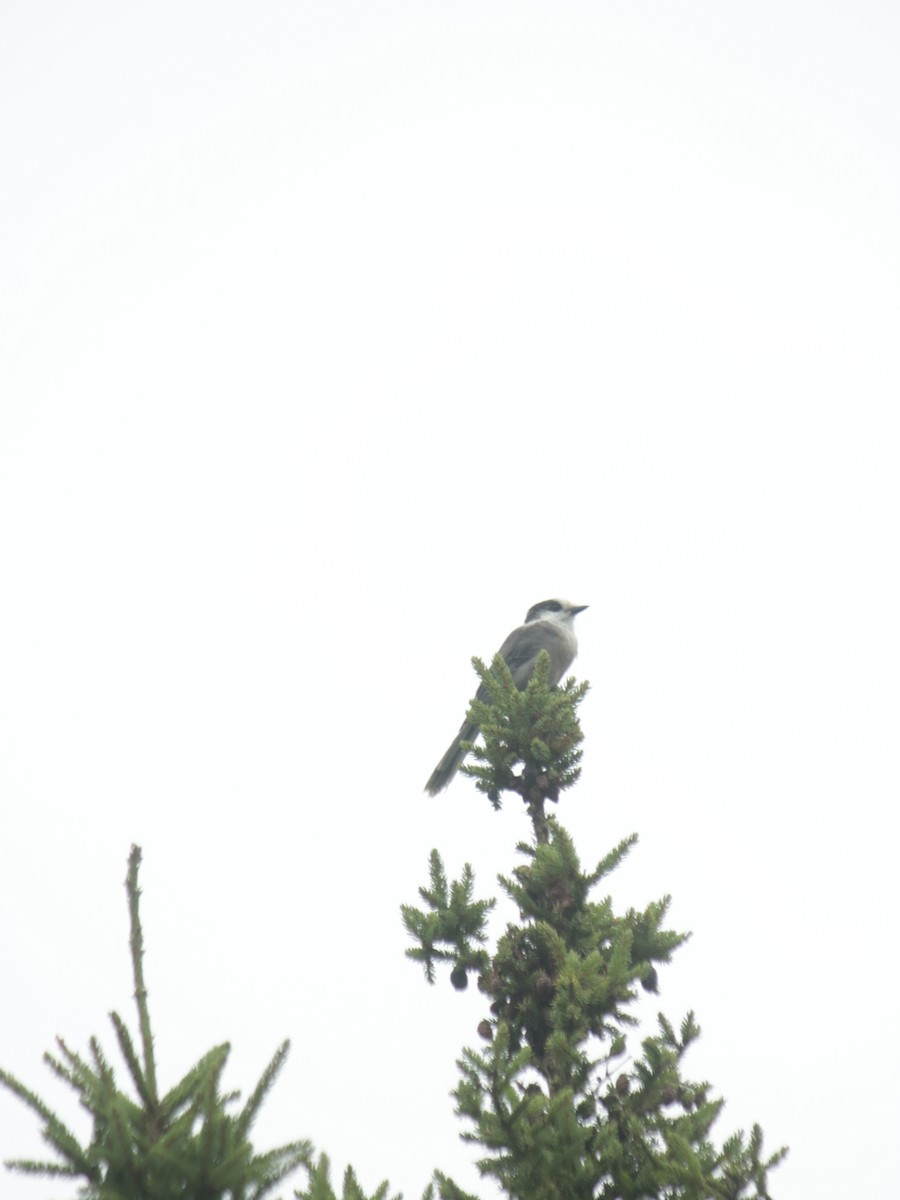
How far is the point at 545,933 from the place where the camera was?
426 cm

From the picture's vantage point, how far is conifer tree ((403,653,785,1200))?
139 inches

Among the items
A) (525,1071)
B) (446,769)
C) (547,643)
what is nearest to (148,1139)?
(525,1071)

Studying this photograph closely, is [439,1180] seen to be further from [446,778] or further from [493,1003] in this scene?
[446,778]

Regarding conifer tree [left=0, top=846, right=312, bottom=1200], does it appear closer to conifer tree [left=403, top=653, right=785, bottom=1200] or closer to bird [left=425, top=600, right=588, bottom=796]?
conifer tree [left=403, top=653, right=785, bottom=1200]

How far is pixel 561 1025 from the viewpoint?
157 inches

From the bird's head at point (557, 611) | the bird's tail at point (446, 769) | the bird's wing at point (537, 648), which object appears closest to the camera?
the bird's tail at point (446, 769)

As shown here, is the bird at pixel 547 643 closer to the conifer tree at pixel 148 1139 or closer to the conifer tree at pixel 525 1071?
the conifer tree at pixel 525 1071

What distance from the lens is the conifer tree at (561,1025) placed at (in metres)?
3.54

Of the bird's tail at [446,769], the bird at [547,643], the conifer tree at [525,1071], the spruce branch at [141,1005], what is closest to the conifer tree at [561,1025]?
the conifer tree at [525,1071]

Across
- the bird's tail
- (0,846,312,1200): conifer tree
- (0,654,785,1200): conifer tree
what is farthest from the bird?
(0,846,312,1200): conifer tree

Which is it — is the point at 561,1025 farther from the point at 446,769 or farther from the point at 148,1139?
the point at 446,769

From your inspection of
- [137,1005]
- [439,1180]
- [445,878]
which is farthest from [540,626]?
[137,1005]

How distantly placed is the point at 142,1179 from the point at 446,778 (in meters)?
6.07

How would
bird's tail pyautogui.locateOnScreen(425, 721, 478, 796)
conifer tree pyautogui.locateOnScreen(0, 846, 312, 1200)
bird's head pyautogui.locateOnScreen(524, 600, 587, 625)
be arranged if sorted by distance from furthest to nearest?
1. bird's head pyautogui.locateOnScreen(524, 600, 587, 625)
2. bird's tail pyautogui.locateOnScreen(425, 721, 478, 796)
3. conifer tree pyautogui.locateOnScreen(0, 846, 312, 1200)
